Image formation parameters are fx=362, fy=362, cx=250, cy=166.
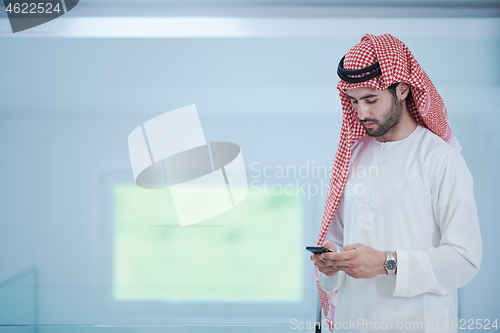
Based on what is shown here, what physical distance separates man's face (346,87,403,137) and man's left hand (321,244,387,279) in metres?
0.36

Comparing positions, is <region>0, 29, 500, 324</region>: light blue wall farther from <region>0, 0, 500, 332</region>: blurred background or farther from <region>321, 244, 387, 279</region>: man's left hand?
<region>321, 244, 387, 279</region>: man's left hand

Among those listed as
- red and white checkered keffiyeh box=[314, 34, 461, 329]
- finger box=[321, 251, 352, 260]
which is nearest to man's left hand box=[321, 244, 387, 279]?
finger box=[321, 251, 352, 260]

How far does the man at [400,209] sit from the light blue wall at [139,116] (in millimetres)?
1266

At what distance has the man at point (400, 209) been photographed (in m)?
1.00

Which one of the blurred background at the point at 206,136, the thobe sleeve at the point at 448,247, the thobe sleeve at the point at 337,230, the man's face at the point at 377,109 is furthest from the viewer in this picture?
the blurred background at the point at 206,136

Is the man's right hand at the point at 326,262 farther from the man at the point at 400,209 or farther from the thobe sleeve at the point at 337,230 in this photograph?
the thobe sleeve at the point at 337,230

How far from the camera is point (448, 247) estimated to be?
3.23 feet

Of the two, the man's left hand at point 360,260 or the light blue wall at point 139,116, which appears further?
the light blue wall at point 139,116

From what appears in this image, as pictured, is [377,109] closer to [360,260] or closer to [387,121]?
[387,121]

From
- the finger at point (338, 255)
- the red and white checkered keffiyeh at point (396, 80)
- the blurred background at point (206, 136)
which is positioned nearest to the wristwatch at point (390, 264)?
the finger at point (338, 255)

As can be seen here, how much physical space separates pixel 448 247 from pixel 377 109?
0.44 meters

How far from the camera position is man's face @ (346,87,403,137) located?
110 centimetres

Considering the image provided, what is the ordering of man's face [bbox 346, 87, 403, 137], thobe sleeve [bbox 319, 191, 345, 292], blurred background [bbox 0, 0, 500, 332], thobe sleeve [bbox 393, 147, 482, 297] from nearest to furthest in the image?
thobe sleeve [bbox 393, 147, 482, 297] < man's face [bbox 346, 87, 403, 137] < thobe sleeve [bbox 319, 191, 345, 292] < blurred background [bbox 0, 0, 500, 332]

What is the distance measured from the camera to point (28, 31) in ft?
8.44
